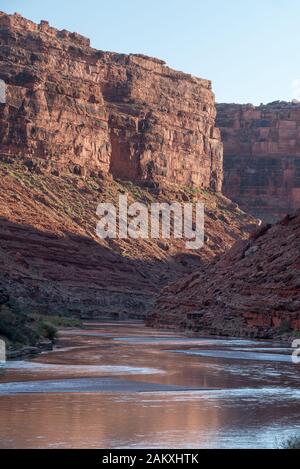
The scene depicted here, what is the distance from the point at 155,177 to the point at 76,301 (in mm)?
37690

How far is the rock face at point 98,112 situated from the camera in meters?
93.6

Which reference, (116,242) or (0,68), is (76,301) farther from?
(0,68)

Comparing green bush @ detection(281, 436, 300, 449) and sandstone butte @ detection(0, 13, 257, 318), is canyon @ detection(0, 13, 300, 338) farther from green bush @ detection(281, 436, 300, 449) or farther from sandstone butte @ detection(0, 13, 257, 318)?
green bush @ detection(281, 436, 300, 449)

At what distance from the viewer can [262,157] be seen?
143 m

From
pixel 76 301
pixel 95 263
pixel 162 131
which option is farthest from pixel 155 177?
pixel 76 301

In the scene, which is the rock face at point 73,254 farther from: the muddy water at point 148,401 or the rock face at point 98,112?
the muddy water at point 148,401

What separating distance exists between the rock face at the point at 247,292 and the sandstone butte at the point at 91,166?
9.39 metres

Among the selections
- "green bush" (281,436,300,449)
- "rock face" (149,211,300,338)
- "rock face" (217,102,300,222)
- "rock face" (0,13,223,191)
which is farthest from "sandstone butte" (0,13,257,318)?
"green bush" (281,436,300,449)

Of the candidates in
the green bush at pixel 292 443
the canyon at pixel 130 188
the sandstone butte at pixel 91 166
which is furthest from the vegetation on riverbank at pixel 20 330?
the sandstone butte at pixel 91 166

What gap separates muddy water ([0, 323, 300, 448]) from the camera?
15.3 meters

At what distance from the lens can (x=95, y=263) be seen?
8212cm

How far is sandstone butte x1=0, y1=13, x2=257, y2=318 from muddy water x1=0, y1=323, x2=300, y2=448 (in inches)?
1361

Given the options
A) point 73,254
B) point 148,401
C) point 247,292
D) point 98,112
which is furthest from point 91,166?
point 148,401

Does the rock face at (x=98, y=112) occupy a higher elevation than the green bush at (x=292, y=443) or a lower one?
higher
